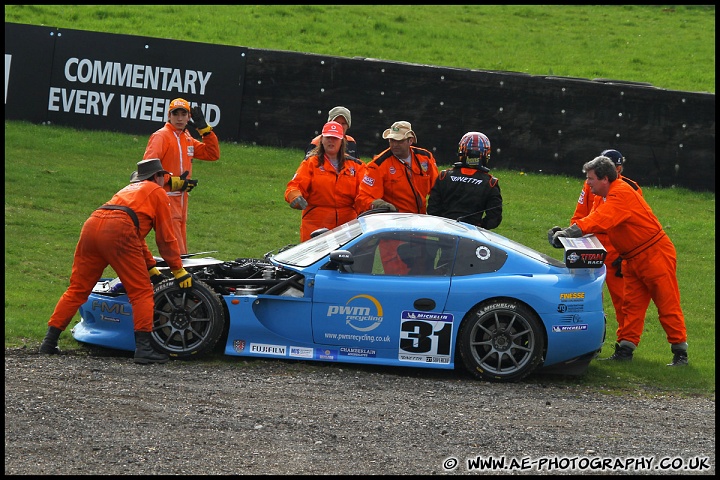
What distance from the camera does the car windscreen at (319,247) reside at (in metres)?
9.12

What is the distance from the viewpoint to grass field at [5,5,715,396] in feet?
37.2

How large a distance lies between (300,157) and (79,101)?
392cm

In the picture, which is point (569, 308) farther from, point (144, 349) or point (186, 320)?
point (144, 349)

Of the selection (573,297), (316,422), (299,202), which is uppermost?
(299,202)

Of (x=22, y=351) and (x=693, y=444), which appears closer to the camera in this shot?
(x=693, y=444)

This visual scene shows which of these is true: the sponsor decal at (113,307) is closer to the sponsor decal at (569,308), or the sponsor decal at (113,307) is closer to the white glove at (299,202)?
the white glove at (299,202)

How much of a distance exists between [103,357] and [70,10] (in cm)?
1832

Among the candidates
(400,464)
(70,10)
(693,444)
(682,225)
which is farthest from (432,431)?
(70,10)

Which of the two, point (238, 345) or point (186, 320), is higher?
point (186, 320)

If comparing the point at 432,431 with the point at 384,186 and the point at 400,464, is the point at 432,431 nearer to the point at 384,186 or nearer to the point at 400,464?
the point at 400,464

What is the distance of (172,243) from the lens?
8.88 meters

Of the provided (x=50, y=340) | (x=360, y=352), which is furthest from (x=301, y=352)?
(x=50, y=340)

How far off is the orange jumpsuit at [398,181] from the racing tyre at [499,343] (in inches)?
84.7

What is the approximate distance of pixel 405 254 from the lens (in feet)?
29.4
